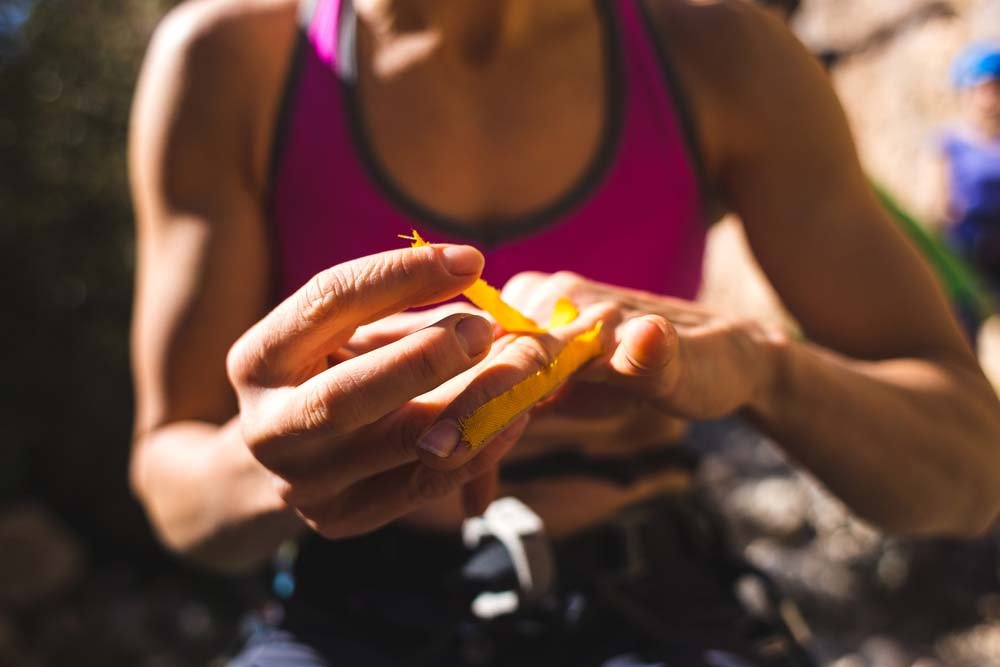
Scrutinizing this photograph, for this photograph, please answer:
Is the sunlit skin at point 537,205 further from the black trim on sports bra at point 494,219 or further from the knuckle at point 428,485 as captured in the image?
the knuckle at point 428,485

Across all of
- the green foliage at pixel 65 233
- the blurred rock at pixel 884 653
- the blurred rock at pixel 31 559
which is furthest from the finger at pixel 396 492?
the blurred rock at pixel 31 559

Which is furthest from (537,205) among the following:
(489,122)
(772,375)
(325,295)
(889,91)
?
(889,91)

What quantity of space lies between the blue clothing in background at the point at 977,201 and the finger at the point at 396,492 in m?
3.69

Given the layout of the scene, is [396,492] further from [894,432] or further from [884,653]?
[884,653]

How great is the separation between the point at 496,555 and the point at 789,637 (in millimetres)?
403

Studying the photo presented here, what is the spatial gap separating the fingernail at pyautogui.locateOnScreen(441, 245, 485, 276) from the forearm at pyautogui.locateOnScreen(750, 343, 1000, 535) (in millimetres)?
490

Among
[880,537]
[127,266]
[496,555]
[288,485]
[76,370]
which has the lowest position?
[880,537]

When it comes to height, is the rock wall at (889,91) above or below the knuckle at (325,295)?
below

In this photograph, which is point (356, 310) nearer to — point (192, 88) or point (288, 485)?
point (288, 485)

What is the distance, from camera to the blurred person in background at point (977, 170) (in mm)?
3900

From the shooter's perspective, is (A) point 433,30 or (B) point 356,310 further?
(A) point 433,30

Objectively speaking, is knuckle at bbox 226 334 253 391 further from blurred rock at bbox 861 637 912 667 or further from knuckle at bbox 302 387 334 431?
blurred rock at bbox 861 637 912 667

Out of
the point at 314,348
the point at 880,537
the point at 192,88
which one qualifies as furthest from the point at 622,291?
the point at 880,537

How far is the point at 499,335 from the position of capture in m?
0.83
